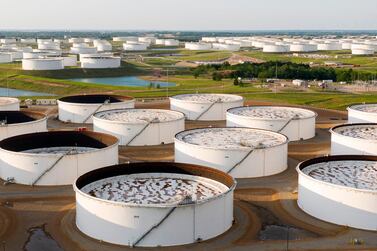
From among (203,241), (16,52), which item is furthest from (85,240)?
(16,52)

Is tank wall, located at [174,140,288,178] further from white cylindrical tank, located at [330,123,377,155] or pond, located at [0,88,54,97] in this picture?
pond, located at [0,88,54,97]

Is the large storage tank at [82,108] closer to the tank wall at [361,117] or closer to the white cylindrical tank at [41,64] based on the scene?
the tank wall at [361,117]

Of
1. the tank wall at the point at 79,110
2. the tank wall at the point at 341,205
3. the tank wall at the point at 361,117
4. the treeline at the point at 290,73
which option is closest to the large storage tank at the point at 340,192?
the tank wall at the point at 341,205

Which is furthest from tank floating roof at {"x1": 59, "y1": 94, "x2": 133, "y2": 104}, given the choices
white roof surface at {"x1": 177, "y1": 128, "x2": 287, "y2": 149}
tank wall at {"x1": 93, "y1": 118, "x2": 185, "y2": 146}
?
white roof surface at {"x1": 177, "y1": 128, "x2": 287, "y2": 149}

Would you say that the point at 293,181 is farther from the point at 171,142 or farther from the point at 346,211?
the point at 171,142

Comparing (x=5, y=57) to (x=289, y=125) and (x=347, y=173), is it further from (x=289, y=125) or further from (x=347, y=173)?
(x=347, y=173)

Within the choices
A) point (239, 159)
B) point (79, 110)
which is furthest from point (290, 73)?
point (239, 159)
